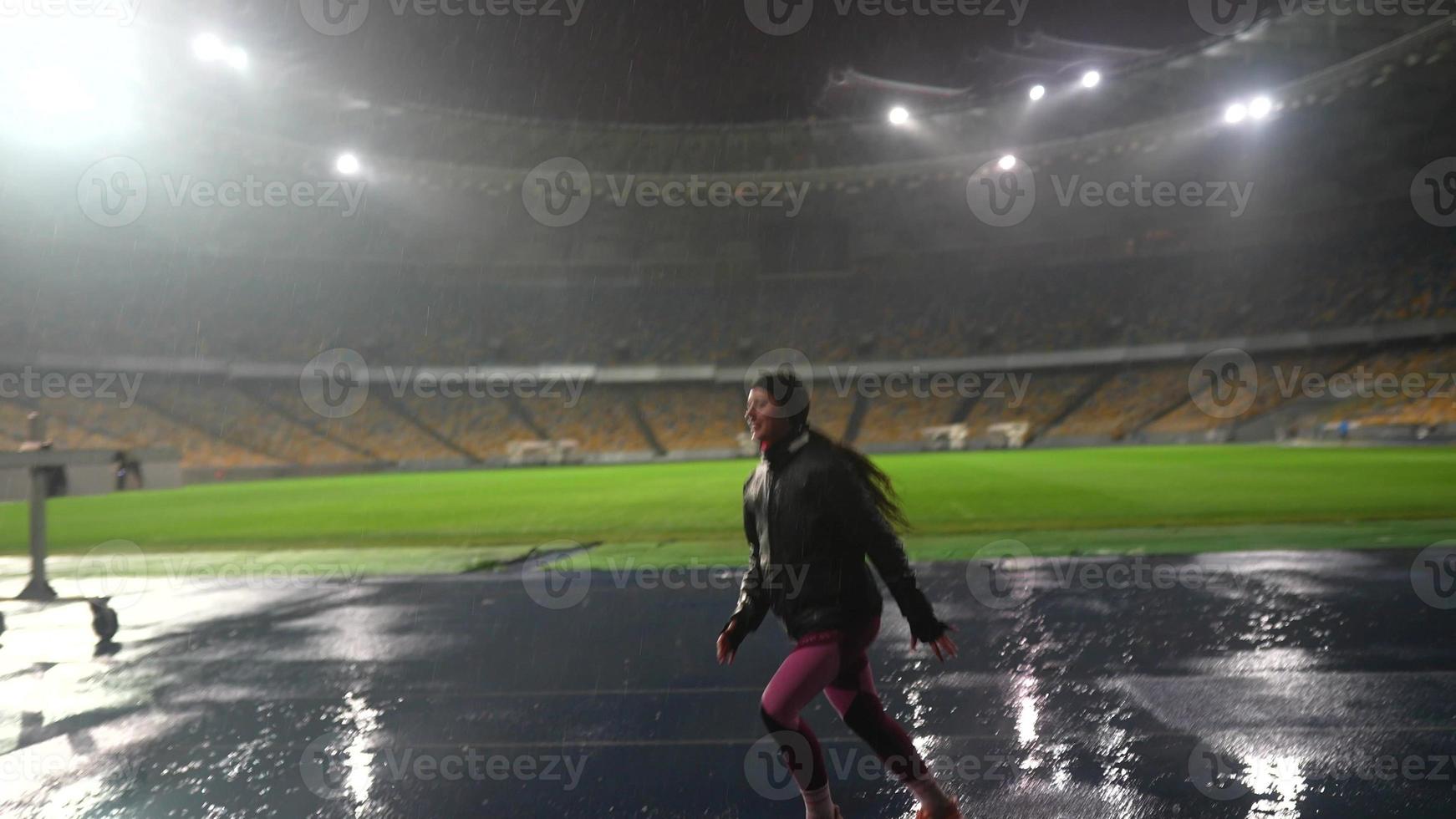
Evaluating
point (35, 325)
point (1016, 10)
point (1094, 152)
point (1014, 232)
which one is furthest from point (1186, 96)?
point (35, 325)

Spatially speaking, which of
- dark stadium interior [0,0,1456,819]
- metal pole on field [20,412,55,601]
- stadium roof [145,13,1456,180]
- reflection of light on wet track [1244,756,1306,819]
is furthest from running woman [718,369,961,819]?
stadium roof [145,13,1456,180]

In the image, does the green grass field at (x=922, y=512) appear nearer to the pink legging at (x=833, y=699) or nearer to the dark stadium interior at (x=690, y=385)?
the dark stadium interior at (x=690, y=385)

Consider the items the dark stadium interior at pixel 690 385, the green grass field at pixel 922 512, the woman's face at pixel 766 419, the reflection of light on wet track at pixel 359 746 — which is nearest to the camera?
the woman's face at pixel 766 419

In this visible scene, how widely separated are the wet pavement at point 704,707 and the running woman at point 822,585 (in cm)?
45

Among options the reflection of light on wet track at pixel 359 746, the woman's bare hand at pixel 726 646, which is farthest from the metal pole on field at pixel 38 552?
the woman's bare hand at pixel 726 646

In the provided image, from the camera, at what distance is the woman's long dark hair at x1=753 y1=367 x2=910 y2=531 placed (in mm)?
2674

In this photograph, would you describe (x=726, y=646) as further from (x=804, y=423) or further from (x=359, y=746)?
(x=359, y=746)

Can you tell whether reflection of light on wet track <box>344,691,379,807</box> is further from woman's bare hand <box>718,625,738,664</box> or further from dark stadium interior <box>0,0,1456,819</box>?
woman's bare hand <box>718,625,738,664</box>

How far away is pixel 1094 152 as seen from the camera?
42.7m

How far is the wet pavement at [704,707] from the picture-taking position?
3.10 metres

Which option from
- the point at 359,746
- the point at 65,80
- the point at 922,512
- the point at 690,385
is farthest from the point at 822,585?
the point at 690,385

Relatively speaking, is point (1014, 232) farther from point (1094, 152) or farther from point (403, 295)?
point (403, 295)

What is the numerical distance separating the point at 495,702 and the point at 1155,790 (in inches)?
125

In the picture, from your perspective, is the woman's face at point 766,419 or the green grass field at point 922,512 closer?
the woman's face at point 766,419
